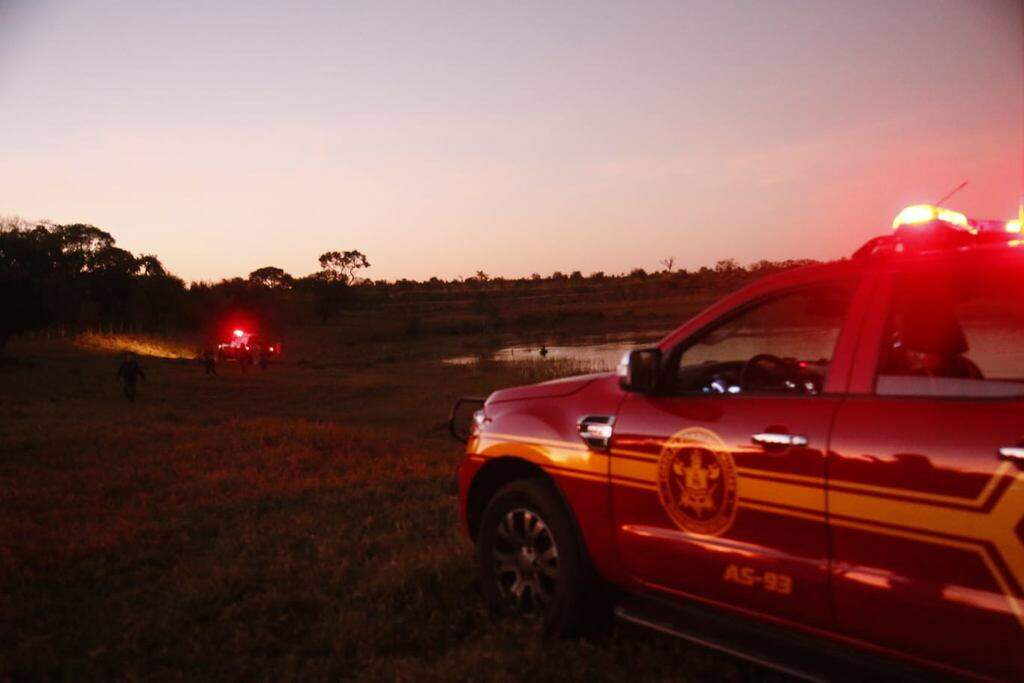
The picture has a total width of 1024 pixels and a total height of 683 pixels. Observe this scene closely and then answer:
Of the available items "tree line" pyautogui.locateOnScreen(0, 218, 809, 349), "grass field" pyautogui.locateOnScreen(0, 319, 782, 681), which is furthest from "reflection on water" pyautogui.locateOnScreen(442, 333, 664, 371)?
"grass field" pyautogui.locateOnScreen(0, 319, 782, 681)

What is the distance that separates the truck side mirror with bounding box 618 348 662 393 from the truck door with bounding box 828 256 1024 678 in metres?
0.87

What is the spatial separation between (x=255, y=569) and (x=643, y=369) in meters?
3.37

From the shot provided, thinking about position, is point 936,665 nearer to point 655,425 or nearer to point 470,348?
point 655,425

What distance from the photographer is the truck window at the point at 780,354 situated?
3494 millimetres

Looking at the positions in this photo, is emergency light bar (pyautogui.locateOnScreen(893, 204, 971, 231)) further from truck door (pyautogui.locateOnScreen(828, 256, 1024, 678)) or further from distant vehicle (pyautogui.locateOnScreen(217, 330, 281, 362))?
distant vehicle (pyautogui.locateOnScreen(217, 330, 281, 362))

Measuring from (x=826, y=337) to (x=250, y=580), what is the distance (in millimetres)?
3736

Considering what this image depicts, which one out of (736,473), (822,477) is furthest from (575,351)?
(822,477)

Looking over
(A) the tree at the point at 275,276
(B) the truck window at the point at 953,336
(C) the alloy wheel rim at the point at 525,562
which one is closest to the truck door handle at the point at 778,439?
(B) the truck window at the point at 953,336

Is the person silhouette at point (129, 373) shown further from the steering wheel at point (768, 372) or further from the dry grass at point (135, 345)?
the steering wheel at point (768, 372)

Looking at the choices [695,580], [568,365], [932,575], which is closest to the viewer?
[932,575]

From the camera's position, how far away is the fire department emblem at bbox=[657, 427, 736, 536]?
3.30 meters

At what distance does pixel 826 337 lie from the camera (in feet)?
14.6

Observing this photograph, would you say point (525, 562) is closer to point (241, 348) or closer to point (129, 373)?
point (129, 373)

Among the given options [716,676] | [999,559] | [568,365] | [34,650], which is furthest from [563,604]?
[568,365]
